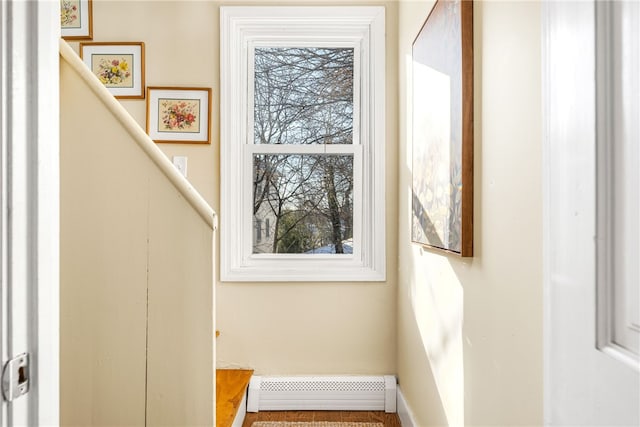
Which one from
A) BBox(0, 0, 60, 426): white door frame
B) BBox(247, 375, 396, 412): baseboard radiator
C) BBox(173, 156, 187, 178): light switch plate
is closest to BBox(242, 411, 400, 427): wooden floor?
BBox(247, 375, 396, 412): baseboard radiator

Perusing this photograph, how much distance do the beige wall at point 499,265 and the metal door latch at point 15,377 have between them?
0.85 metres

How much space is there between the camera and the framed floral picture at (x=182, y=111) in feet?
7.75

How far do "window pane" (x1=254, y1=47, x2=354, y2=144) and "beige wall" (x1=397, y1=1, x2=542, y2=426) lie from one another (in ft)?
3.67

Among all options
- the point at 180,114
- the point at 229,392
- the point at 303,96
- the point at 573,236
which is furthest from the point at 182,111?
the point at 573,236

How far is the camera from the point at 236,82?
238 cm

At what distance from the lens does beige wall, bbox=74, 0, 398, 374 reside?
93.2 inches

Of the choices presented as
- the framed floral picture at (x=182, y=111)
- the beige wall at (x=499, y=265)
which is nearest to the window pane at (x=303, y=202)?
the framed floral picture at (x=182, y=111)

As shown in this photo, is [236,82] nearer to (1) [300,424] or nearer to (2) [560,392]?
(1) [300,424]

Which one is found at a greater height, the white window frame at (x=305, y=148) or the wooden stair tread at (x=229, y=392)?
the white window frame at (x=305, y=148)

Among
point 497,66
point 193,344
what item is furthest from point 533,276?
point 193,344

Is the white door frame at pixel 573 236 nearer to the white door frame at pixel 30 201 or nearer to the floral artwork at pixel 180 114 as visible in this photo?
the white door frame at pixel 30 201

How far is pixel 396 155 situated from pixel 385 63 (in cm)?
49

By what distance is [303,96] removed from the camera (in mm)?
2447

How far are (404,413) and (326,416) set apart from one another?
15.6 inches
